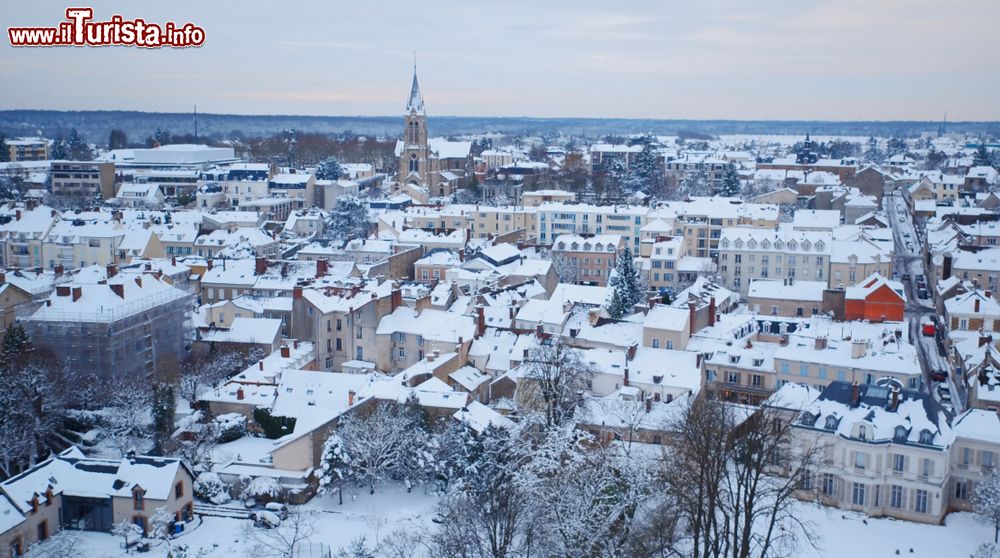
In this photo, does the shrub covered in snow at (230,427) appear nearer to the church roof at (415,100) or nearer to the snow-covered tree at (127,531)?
the snow-covered tree at (127,531)

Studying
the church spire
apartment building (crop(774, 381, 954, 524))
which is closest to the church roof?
the church spire

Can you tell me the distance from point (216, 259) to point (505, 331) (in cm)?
2038

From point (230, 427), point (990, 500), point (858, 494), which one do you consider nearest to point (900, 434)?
point (858, 494)

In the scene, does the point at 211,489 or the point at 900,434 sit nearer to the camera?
the point at 900,434

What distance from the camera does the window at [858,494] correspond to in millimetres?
29375

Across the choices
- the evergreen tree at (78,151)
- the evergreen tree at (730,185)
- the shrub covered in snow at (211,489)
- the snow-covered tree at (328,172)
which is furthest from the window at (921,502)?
the evergreen tree at (78,151)

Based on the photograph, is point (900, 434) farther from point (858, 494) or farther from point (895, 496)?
point (858, 494)

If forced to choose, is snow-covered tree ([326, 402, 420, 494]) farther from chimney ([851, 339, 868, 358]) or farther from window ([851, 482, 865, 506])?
chimney ([851, 339, 868, 358])

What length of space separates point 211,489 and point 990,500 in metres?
23.4

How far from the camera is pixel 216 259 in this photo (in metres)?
53.0

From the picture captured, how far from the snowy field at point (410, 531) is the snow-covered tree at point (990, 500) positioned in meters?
0.55

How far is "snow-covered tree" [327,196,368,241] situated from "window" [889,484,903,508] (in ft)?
158

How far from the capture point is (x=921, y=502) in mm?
28750

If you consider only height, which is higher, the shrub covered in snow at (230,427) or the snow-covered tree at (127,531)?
the shrub covered in snow at (230,427)
